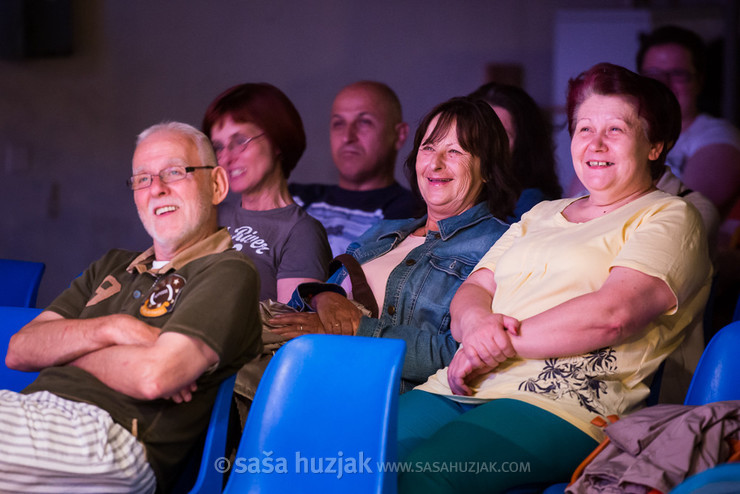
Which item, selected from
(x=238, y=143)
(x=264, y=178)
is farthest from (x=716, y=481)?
(x=238, y=143)

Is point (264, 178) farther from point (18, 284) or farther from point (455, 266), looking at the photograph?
point (455, 266)

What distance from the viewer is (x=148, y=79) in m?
5.18

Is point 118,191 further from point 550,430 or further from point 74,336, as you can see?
point 550,430

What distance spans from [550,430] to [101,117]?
4.28m

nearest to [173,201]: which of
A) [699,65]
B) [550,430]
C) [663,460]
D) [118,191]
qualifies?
[550,430]

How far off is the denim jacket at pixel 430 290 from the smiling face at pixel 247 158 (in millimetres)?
942

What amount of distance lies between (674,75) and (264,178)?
76.3 inches

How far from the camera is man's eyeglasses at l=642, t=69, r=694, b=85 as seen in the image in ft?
12.0

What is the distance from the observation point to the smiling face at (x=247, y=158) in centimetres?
320

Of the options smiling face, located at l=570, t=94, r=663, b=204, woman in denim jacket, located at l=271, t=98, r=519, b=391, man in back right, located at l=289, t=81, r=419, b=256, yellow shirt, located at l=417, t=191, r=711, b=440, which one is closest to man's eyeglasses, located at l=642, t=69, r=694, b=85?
man in back right, located at l=289, t=81, r=419, b=256

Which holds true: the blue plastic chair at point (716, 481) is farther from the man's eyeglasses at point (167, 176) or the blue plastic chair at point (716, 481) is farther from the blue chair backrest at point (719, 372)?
the man's eyeglasses at point (167, 176)

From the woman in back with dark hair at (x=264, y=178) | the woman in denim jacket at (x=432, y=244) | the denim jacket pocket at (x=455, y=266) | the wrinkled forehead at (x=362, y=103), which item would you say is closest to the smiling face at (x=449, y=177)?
the woman in denim jacket at (x=432, y=244)

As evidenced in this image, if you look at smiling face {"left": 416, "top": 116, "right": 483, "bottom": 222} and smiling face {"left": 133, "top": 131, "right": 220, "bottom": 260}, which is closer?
smiling face {"left": 133, "top": 131, "right": 220, "bottom": 260}

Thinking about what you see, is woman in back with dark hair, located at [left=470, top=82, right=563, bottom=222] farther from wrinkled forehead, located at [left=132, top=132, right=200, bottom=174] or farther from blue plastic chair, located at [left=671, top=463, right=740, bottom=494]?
blue plastic chair, located at [left=671, top=463, right=740, bottom=494]
